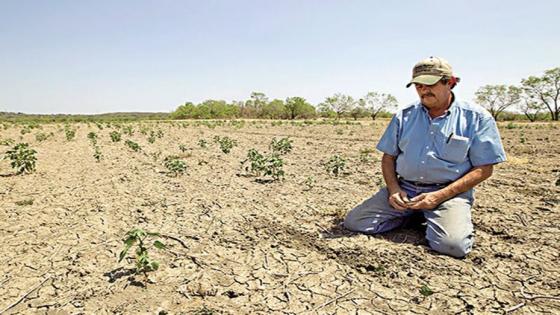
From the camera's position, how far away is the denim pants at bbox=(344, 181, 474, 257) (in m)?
2.87

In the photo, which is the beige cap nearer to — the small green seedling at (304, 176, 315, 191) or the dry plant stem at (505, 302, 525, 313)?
the dry plant stem at (505, 302, 525, 313)

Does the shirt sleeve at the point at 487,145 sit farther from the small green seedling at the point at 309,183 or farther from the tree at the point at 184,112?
the tree at the point at 184,112

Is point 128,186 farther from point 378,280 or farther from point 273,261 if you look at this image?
point 378,280

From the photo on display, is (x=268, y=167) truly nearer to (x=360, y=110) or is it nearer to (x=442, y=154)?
(x=442, y=154)

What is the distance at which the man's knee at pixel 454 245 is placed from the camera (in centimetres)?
283

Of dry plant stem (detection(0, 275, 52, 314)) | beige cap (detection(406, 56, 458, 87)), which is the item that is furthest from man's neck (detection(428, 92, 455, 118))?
dry plant stem (detection(0, 275, 52, 314))

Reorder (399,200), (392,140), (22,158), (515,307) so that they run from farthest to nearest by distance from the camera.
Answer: (22,158)
(392,140)
(399,200)
(515,307)

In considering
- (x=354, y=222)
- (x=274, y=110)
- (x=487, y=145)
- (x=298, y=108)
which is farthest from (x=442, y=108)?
(x=274, y=110)

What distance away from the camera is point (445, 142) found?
9.80ft

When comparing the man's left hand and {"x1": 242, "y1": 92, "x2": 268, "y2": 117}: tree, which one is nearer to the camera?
the man's left hand

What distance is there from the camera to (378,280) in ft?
8.53

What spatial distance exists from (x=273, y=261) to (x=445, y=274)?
4.25 feet

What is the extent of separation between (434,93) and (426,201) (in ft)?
2.92

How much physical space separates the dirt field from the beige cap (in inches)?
54.5
